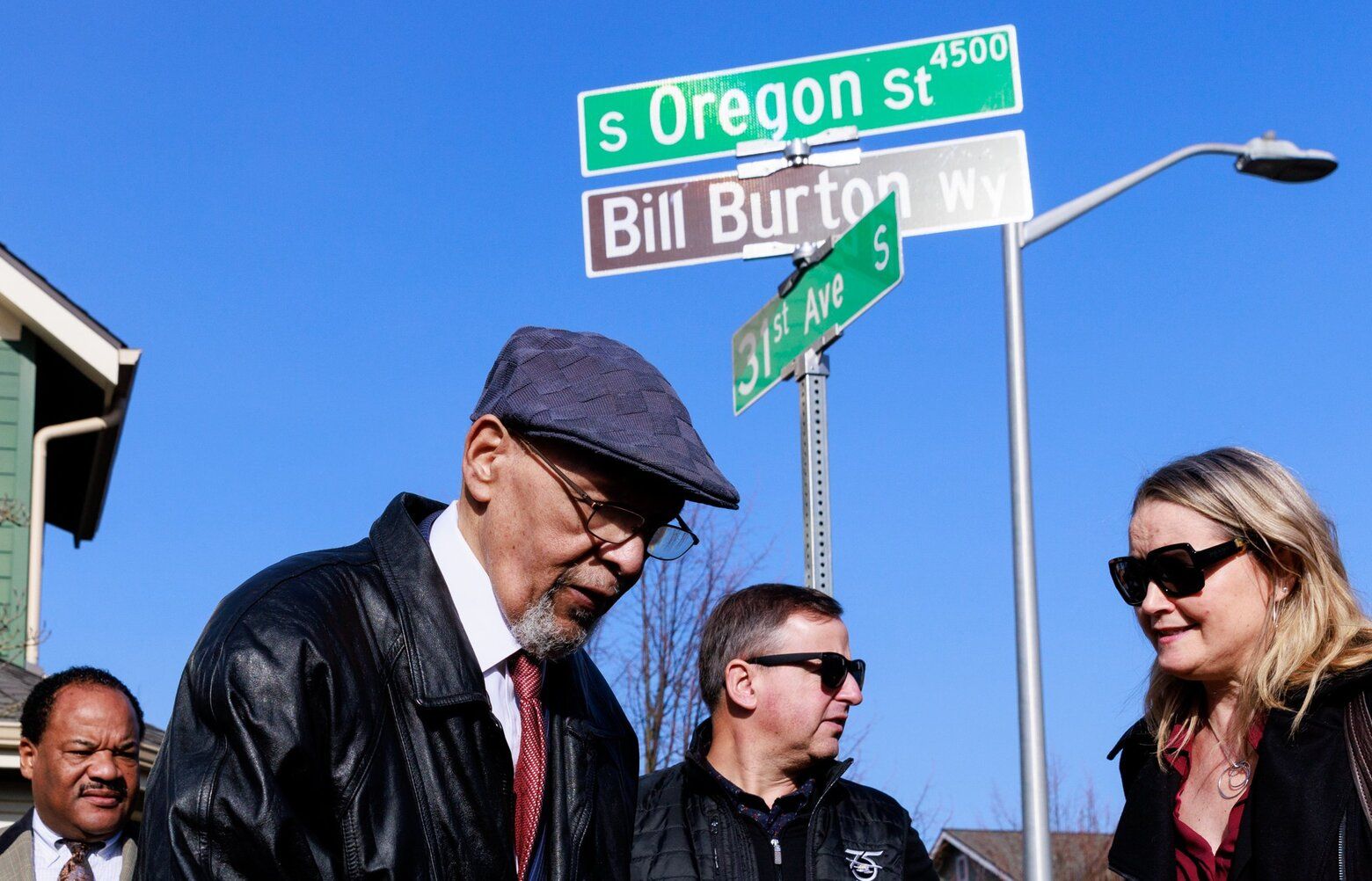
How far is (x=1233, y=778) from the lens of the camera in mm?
3426

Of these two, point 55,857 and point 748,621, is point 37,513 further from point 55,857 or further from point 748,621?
point 748,621

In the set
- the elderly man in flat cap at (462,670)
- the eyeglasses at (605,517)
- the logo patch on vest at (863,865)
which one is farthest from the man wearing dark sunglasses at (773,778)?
the eyeglasses at (605,517)

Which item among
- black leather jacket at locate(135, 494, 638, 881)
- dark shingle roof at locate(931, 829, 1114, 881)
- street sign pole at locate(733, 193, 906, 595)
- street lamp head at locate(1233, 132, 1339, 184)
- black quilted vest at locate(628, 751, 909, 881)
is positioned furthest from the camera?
dark shingle roof at locate(931, 829, 1114, 881)

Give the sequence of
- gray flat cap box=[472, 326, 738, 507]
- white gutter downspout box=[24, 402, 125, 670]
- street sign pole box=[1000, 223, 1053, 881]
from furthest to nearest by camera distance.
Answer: white gutter downspout box=[24, 402, 125, 670]
street sign pole box=[1000, 223, 1053, 881]
gray flat cap box=[472, 326, 738, 507]

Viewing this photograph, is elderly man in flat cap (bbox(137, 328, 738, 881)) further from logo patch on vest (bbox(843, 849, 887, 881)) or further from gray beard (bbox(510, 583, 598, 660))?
logo patch on vest (bbox(843, 849, 887, 881))

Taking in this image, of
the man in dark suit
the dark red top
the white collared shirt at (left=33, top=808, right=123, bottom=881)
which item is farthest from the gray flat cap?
the white collared shirt at (left=33, top=808, right=123, bottom=881)

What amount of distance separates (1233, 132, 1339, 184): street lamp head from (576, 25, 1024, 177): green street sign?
377cm

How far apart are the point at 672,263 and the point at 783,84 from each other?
0.84 m

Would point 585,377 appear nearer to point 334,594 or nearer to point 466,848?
point 334,594

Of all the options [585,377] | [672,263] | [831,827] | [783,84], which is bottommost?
[831,827]

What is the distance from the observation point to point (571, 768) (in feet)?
8.92

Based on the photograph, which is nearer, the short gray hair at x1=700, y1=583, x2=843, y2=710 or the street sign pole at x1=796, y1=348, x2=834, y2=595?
the short gray hair at x1=700, y1=583, x2=843, y2=710

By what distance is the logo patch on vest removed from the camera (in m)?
4.24

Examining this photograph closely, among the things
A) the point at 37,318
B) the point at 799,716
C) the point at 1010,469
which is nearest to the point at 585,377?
the point at 799,716
